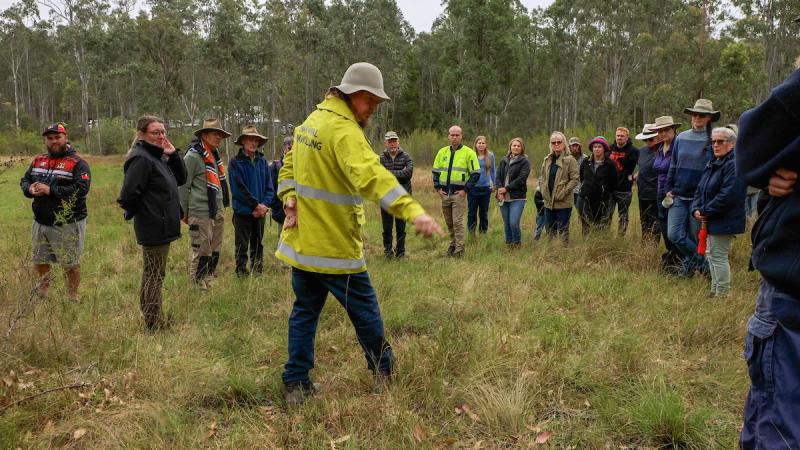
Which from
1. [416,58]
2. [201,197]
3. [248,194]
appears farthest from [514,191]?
[416,58]

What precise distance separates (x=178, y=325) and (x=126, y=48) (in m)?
39.6

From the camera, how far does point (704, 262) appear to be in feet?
18.7

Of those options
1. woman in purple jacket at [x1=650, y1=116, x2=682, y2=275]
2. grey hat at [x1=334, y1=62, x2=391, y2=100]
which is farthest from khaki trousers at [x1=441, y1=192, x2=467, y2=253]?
grey hat at [x1=334, y1=62, x2=391, y2=100]

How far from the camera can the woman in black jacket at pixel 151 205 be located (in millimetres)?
4254

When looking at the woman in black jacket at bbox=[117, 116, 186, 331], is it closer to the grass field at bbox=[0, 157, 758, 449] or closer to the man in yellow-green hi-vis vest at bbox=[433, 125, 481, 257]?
the grass field at bbox=[0, 157, 758, 449]

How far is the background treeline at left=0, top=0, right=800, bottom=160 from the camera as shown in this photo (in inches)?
1122

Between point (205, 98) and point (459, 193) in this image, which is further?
point (205, 98)

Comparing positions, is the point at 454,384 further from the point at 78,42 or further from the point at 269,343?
the point at 78,42

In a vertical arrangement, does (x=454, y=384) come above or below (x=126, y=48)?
below

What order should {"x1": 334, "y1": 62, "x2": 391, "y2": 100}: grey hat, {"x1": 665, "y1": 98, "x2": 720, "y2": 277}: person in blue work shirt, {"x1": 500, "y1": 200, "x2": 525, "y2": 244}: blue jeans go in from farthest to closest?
{"x1": 500, "y1": 200, "x2": 525, "y2": 244}: blue jeans < {"x1": 665, "y1": 98, "x2": 720, "y2": 277}: person in blue work shirt < {"x1": 334, "y1": 62, "x2": 391, "y2": 100}: grey hat

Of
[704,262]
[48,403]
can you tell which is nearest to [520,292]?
[704,262]

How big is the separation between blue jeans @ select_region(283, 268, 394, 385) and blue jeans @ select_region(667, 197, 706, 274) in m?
4.16

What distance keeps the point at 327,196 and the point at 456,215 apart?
15.8 ft

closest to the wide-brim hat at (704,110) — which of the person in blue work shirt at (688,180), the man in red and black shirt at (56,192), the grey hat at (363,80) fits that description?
the person in blue work shirt at (688,180)
